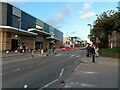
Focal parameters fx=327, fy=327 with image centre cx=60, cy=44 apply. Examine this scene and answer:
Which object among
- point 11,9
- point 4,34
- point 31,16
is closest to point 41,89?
point 4,34

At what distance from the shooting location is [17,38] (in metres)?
81.3

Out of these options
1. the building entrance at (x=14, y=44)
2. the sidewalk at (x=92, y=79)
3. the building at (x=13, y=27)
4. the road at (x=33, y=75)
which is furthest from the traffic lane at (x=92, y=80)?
the building entrance at (x=14, y=44)

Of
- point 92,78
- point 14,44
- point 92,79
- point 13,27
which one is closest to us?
point 92,79

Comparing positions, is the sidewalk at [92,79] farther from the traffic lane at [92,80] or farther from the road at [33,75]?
the road at [33,75]

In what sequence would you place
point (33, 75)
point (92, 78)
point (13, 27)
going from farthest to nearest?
point (13, 27) → point (33, 75) → point (92, 78)

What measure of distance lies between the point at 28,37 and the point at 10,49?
2290 cm

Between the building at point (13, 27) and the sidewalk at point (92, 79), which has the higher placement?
the building at point (13, 27)

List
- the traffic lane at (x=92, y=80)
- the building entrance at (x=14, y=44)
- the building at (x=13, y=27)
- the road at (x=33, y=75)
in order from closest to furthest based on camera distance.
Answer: the traffic lane at (x=92, y=80), the road at (x=33, y=75), the building at (x=13, y=27), the building entrance at (x=14, y=44)

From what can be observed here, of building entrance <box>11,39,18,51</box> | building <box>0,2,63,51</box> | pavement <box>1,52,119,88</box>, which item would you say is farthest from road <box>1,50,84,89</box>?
building entrance <box>11,39,18,51</box>

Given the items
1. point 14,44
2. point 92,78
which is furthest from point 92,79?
point 14,44

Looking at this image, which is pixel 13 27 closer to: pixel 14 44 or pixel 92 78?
pixel 14 44

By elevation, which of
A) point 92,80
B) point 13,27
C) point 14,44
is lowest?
point 92,80

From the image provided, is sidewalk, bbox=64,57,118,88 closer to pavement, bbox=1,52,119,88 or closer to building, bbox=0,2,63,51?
pavement, bbox=1,52,119,88

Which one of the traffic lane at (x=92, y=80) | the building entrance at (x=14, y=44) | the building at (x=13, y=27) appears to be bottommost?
the traffic lane at (x=92, y=80)
